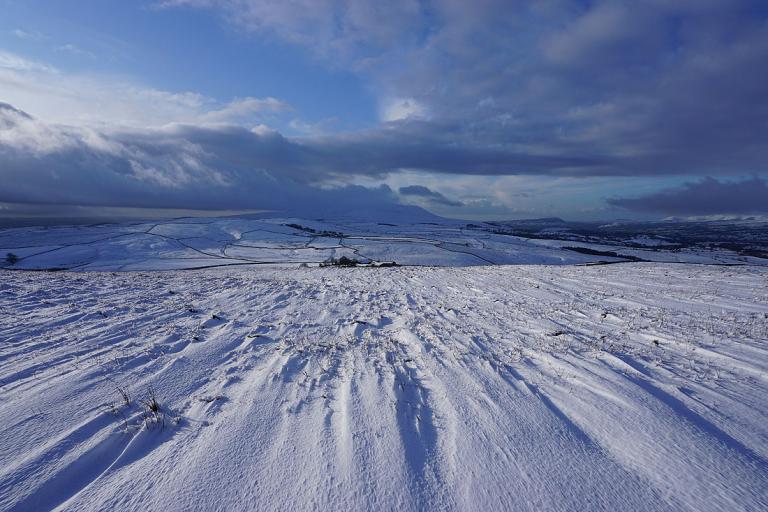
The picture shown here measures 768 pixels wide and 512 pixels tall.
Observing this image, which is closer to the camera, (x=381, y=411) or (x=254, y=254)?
(x=381, y=411)

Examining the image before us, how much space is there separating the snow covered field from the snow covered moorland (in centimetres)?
3

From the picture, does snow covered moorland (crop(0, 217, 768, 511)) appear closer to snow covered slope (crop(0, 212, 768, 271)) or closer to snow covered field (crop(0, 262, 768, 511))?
snow covered field (crop(0, 262, 768, 511))

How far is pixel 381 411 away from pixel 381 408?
0.26 feet

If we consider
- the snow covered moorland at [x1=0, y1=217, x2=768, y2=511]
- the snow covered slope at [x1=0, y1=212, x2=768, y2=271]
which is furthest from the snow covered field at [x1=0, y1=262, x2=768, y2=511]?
the snow covered slope at [x1=0, y1=212, x2=768, y2=271]

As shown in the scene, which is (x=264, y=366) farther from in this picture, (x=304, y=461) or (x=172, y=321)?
(x=172, y=321)

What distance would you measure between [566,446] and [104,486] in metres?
4.88

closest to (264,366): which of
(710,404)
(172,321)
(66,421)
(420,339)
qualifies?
(66,421)

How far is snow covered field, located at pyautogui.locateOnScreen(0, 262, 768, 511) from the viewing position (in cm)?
322

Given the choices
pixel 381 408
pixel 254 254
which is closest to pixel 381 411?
pixel 381 408

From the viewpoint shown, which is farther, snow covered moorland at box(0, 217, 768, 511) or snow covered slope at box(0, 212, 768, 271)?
snow covered slope at box(0, 212, 768, 271)

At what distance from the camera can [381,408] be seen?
476 cm

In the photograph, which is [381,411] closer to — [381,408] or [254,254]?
[381,408]

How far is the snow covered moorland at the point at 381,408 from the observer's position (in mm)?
3230

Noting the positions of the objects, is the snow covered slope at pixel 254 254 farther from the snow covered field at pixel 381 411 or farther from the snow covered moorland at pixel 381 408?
the snow covered field at pixel 381 411
